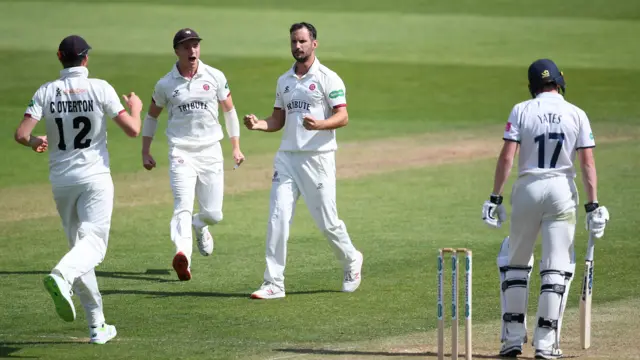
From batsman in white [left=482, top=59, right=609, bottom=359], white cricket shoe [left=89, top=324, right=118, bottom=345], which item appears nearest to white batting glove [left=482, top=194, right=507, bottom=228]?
batsman in white [left=482, top=59, right=609, bottom=359]

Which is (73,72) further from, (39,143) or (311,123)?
(311,123)

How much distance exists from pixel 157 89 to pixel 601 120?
1321 centimetres

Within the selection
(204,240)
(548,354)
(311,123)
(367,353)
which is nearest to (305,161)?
(311,123)

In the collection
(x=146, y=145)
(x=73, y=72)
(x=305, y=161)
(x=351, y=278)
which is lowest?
(x=351, y=278)

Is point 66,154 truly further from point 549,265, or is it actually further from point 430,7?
point 430,7

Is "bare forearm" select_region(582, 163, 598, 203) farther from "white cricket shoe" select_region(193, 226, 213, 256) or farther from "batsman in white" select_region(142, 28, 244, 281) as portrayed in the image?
"white cricket shoe" select_region(193, 226, 213, 256)

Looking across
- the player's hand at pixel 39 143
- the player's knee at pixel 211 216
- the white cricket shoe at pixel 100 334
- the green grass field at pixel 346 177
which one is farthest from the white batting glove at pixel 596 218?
the player's knee at pixel 211 216

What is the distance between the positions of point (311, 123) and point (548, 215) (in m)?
2.64

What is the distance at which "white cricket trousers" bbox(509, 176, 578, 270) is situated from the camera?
912 cm

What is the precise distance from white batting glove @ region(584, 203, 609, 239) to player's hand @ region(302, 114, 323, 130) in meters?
2.76

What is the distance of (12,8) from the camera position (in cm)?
3731

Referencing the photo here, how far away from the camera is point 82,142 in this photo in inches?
384

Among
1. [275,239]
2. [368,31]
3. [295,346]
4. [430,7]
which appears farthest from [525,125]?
[430,7]

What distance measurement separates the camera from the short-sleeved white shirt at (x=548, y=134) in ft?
29.8
